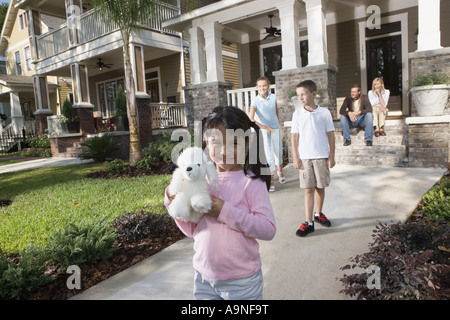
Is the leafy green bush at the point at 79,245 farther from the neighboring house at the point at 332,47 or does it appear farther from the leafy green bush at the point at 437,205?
the neighboring house at the point at 332,47

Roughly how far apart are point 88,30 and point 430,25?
40.5 feet

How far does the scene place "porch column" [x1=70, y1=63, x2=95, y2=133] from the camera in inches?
538

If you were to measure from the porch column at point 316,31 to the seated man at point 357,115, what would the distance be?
147 centimetres

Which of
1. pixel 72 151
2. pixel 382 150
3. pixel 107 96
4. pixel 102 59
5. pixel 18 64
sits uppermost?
pixel 18 64

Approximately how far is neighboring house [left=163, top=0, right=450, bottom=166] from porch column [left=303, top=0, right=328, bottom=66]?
0.02 m

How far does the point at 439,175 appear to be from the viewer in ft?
18.8

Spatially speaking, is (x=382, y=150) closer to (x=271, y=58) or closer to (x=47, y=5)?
(x=271, y=58)

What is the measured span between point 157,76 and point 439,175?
1275cm

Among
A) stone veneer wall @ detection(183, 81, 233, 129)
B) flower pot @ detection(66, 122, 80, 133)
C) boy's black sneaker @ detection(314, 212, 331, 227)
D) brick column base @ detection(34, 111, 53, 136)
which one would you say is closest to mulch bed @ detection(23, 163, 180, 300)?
boy's black sneaker @ detection(314, 212, 331, 227)

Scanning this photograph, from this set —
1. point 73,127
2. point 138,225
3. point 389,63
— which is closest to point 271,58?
point 389,63

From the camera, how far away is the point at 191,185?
139 cm

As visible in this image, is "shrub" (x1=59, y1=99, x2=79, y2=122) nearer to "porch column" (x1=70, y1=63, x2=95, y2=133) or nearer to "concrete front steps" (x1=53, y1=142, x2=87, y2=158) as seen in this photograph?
"porch column" (x1=70, y1=63, x2=95, y2=133)
